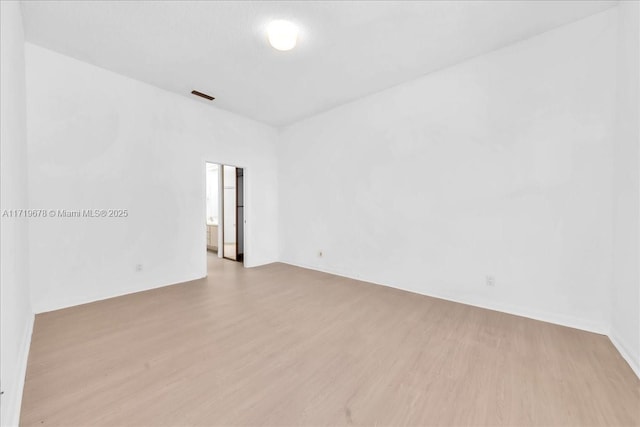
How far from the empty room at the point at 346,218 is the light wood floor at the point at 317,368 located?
0.02m

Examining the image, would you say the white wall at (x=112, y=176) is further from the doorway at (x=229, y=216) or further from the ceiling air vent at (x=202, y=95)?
the doorway at (x=229, y=216)

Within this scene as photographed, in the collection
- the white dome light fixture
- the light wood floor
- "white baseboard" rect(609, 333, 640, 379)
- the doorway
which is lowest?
the light wood floor

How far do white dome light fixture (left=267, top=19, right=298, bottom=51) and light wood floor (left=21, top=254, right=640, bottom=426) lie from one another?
2.98 meters

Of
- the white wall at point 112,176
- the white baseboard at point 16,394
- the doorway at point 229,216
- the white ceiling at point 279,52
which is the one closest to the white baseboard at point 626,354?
the white ceiling at point 279,52

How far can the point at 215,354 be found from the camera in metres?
2.12

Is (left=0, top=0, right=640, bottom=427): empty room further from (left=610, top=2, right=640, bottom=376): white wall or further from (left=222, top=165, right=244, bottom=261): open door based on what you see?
(left=222, top=165, right=244, bottom=261): open door

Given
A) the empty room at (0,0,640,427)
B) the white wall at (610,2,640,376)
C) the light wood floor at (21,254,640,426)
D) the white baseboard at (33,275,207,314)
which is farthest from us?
the white baseboard at (33,275,207,314)

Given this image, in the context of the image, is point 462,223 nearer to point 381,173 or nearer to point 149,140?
point 381,173

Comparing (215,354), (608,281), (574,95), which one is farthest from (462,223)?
(215,354)

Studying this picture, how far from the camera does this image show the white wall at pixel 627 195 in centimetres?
204

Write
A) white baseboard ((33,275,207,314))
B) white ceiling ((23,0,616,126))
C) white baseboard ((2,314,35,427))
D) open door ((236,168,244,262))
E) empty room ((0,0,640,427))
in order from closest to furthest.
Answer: white baseboard ((2,314,35,427)) < empty room ((0,0,640,427)) < white ceiling ((23,0,616,126)) < white baseboard ((33,275,207,314)) < open door ((236,168,244,262))

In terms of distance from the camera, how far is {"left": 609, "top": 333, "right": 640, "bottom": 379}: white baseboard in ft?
6.20

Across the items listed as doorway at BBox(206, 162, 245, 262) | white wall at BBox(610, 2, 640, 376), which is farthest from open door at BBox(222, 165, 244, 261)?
white wall at BBox(610, 2, 640, 376)

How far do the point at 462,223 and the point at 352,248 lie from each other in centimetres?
183
